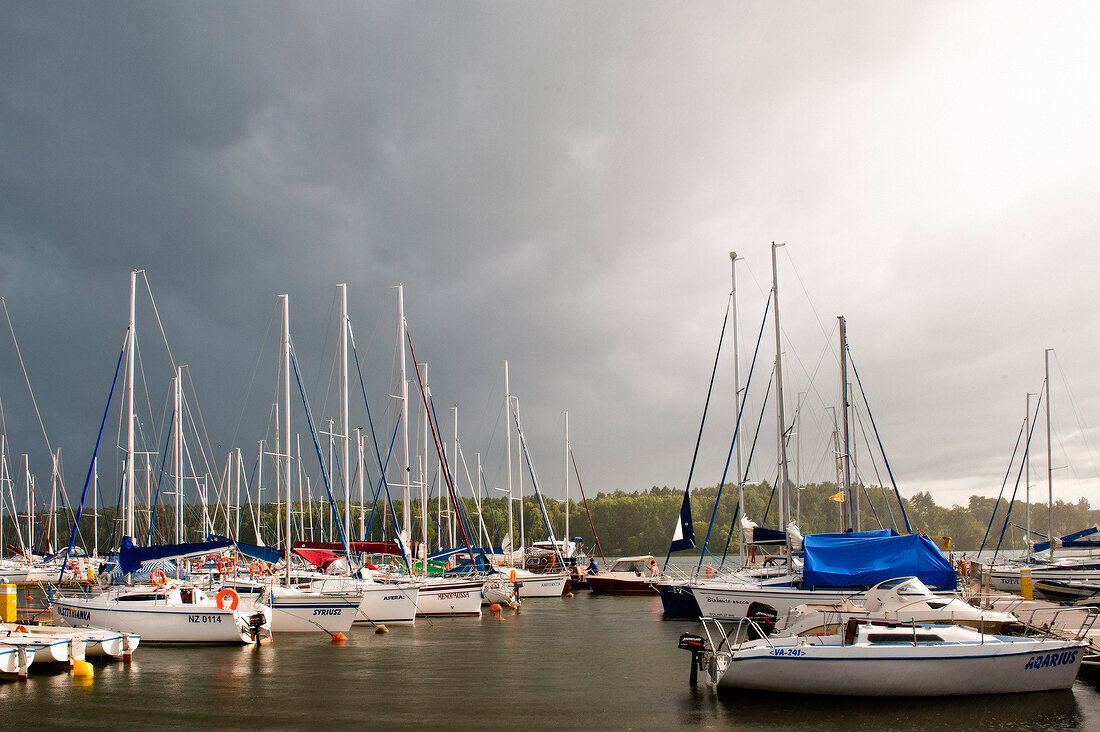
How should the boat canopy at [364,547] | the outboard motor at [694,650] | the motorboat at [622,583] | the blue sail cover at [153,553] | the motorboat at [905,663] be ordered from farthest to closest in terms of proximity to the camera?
the motorboat at [622,583] < the boat canopy at [364,547] < the blue sail cover at [153,553] < the outboard motor at [694,650] < the motorboat at [905,663]

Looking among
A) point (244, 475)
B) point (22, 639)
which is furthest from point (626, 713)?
point (244, 475)

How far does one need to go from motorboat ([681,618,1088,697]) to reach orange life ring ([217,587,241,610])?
19.0 meters

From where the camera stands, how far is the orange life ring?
30.4m

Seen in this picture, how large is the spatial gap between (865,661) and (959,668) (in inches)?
85.8

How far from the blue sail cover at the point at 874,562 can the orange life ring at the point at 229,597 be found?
21214mm

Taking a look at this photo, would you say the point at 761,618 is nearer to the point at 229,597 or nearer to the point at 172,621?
the point at 229,597

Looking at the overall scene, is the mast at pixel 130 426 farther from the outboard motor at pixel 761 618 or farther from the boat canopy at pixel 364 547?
the outboard motor at pixel 761 618

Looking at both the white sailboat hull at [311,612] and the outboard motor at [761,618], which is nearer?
the outboard motor at [761,618]

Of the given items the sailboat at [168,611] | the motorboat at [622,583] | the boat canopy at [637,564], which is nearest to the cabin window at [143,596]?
the sailboat at [168,611]

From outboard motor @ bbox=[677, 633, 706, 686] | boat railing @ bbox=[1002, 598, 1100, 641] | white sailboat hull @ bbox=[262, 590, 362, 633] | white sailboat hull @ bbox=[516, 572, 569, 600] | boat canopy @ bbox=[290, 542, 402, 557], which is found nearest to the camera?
outboard motor @ bbox=[677, 633, 706, 686]

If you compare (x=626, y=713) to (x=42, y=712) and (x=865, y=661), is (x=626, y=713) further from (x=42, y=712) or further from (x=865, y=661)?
(x=42, y=712)

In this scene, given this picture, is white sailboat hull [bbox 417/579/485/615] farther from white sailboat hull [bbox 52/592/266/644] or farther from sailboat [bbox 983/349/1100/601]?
sailboat [bbox 983/349/1100/601]

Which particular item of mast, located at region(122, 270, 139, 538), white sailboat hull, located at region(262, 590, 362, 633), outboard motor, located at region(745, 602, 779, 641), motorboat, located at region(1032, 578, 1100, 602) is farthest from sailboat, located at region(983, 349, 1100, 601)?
mast, located at region(122, 270, 139, 538)

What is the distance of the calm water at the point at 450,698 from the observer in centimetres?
1762
